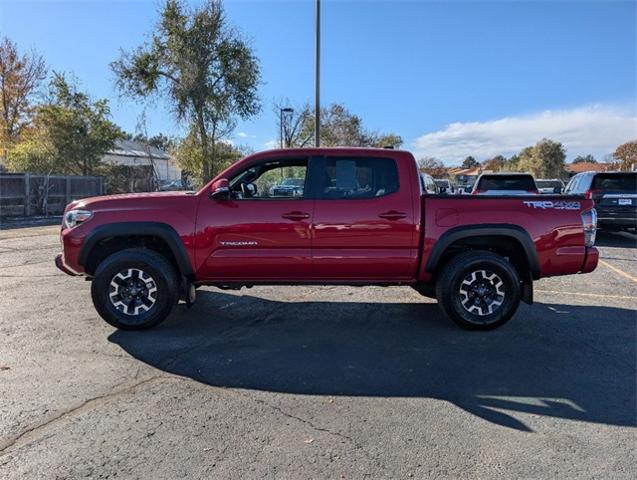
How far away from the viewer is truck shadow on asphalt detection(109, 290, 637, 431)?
12.7 ft

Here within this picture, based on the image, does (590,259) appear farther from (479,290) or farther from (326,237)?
(326,237)

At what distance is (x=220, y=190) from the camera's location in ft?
17.1

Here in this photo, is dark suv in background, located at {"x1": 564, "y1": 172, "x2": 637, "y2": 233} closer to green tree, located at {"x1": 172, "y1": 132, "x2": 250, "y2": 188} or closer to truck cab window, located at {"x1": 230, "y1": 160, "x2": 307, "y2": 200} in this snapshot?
truck cab window, located at {"x1": 230, "y1": 160, "x2": 307, "y2": 200}

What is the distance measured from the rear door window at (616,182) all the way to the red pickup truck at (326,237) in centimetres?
876

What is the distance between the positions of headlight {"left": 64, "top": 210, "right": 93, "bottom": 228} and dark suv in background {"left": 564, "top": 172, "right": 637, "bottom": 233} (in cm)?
1176

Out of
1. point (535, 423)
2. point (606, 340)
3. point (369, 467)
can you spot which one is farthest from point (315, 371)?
point (606, 340)

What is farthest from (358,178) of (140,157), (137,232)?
(140,157)

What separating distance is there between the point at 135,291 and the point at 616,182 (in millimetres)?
12488

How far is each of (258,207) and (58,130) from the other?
23.3 meters

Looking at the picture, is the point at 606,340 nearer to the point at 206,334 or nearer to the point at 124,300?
the point at 206,334

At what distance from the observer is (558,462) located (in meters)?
2.97

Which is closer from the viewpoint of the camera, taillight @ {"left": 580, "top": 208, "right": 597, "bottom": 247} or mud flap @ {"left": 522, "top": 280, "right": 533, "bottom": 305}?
taillight @ {"left": 580, "top": 208, "right": 597, "bottom": 247}

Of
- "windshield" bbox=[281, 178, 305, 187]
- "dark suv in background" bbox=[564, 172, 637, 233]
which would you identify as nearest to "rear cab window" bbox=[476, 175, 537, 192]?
"dark suv in background" bbox=[564, 172, 637, 233]

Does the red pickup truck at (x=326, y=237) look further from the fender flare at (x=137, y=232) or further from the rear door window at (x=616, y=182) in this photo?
the rear door window at (x=616, y=182)
